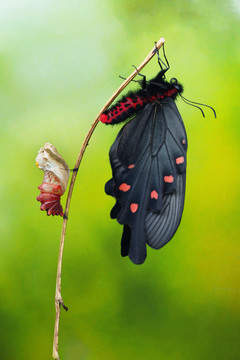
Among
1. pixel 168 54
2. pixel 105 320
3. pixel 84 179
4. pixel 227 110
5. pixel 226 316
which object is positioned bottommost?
pixel 105 320

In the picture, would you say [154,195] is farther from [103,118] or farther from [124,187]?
[103,118]

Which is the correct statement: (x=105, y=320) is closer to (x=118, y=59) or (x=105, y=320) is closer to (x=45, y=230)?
(x=45, y=230)

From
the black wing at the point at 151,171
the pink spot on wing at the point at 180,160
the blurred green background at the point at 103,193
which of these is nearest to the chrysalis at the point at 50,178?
the black wing at the point at 151,171

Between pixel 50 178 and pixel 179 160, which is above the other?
pixel 179 160

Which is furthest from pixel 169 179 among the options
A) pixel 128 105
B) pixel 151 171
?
pixel 128 105

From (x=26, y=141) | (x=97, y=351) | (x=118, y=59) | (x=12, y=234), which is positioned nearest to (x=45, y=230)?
(x=12, y=234)

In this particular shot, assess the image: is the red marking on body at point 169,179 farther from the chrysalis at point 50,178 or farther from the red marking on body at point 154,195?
the chrysalis at point 50,178

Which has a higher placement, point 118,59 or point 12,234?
point 118,59

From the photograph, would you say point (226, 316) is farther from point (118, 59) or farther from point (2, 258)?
point (118, 59)
